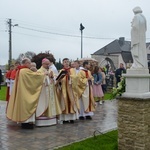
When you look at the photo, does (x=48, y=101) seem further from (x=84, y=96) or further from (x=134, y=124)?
(x=134, y=124)

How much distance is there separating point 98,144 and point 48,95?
2.67 metres

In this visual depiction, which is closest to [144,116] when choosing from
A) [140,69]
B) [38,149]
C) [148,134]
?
[148,134]

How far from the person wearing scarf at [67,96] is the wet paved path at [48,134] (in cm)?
32

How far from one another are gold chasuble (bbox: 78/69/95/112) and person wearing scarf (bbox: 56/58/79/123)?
44cm

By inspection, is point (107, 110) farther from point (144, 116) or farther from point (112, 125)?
point (144, 116)

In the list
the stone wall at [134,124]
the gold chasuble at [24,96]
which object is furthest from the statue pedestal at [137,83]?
the gold chasuble at [24,96]

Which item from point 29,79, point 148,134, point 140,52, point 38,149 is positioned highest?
point 140,52

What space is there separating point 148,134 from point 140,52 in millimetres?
1502

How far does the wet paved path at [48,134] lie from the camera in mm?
6480

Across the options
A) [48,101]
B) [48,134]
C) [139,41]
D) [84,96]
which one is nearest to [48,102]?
[48,101]

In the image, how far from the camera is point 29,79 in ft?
27.3

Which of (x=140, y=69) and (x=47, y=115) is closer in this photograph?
(x=140, y=69)

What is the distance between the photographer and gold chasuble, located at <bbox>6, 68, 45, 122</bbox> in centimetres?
824

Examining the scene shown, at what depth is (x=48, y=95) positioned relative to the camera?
866cm
